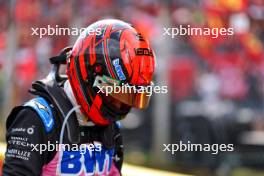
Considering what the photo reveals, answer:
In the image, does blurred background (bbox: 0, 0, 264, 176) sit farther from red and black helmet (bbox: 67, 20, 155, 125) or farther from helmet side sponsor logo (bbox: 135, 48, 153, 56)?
helmet side sponsor logo (bbox: 135, 48, 153, 56)

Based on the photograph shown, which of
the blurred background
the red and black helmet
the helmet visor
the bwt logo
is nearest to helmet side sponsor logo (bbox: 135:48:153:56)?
the red and black helmet

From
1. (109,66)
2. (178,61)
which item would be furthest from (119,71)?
(178,61)

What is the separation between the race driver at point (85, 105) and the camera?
3139mm

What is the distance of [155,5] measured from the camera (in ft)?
32.7

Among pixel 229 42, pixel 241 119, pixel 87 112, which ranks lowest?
pixel 87 112

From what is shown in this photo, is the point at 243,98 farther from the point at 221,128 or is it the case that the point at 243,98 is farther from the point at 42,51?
the point at 42,51

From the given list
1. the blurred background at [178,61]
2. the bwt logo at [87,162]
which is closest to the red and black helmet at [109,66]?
the bwt logo at [87,162]

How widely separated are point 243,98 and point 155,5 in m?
4.14

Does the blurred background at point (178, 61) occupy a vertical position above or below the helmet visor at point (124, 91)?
above

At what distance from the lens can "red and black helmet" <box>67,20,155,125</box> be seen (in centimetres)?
326

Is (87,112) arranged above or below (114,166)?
above

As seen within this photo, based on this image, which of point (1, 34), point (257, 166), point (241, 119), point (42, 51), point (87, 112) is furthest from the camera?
point (241, 119)

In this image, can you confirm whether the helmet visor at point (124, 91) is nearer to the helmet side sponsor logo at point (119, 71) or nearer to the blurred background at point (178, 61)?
the helmet side sponsor logo at point (119, 71)

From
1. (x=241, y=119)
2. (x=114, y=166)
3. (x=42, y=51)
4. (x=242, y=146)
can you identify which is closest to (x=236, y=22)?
(x=242, y=146)
